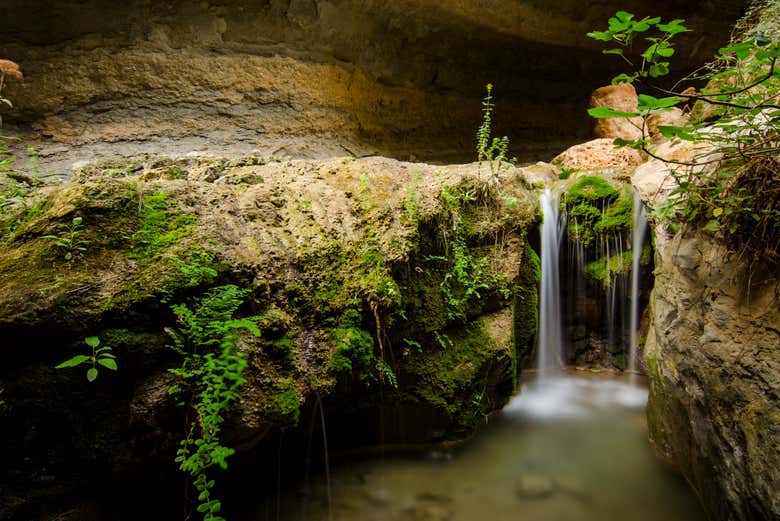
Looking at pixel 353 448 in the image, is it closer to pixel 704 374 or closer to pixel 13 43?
pixel 704 374

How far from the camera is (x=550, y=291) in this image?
17.3 feet

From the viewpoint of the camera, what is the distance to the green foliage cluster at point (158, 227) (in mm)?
2281

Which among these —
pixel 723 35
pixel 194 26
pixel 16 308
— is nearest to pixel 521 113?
pixel 723 35

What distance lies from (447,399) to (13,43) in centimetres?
652

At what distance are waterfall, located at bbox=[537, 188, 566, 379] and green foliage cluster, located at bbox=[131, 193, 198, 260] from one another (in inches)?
165

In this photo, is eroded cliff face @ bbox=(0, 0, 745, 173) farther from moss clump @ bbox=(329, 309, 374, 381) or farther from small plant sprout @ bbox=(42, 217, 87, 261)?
moss clump @ bbox=(329, 309, 374, 381)

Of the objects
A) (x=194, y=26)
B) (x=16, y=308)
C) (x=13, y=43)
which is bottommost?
(x=16, y=308)

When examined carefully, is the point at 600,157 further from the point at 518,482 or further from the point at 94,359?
Result: the point at 94,359

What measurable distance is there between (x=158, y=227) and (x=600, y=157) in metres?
6.05

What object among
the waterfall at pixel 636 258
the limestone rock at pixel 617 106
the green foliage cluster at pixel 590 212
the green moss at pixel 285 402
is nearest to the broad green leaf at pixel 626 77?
the green moss at pixel 285 402

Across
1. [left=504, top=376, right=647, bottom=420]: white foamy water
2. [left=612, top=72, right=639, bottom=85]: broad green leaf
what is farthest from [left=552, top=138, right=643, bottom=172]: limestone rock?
[left=612, top=72, right=639, bottom=85]: broad green leaf

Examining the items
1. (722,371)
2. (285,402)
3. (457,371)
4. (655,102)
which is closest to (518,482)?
(457,371)

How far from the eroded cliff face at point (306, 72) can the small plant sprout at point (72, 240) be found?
3.56 meters

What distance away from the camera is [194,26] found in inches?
224
